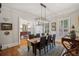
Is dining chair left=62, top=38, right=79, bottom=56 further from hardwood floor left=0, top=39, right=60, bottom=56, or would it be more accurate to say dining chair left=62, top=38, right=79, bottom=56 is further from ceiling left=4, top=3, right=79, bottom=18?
ceiling left=4, top=3, right=79, bottom=18

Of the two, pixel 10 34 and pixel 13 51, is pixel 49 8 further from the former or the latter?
pixel 13 51

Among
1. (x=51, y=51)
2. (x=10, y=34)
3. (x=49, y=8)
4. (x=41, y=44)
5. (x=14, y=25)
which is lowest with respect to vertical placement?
(x=51, y=51)

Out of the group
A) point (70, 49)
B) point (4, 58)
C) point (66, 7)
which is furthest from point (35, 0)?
point (4, 58)

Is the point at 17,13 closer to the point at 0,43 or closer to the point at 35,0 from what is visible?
the point at 35,0

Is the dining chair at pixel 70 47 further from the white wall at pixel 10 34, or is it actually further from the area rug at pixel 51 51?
the white wall at pixel 10 34

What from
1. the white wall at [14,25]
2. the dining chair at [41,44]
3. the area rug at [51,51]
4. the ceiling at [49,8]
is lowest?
the area rug at [51,51]

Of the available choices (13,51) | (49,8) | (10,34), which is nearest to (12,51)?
(13,51)

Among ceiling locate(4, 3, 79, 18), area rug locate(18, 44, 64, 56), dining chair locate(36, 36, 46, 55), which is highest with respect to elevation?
ceiling locate(4, 3, 79, 18)

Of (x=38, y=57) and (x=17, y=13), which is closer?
(x=17, y=13)

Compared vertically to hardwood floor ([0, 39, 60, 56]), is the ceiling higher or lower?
higher

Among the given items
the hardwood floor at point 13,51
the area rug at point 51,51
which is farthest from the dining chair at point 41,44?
the hardwood floor at point 13,51

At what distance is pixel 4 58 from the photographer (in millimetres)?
2195

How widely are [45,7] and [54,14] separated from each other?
8.6 inches

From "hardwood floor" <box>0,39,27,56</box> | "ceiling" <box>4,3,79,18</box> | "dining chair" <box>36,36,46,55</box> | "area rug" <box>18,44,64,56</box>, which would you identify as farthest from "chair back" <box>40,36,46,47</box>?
"ceiling" <box>4,3,79,18</box>
